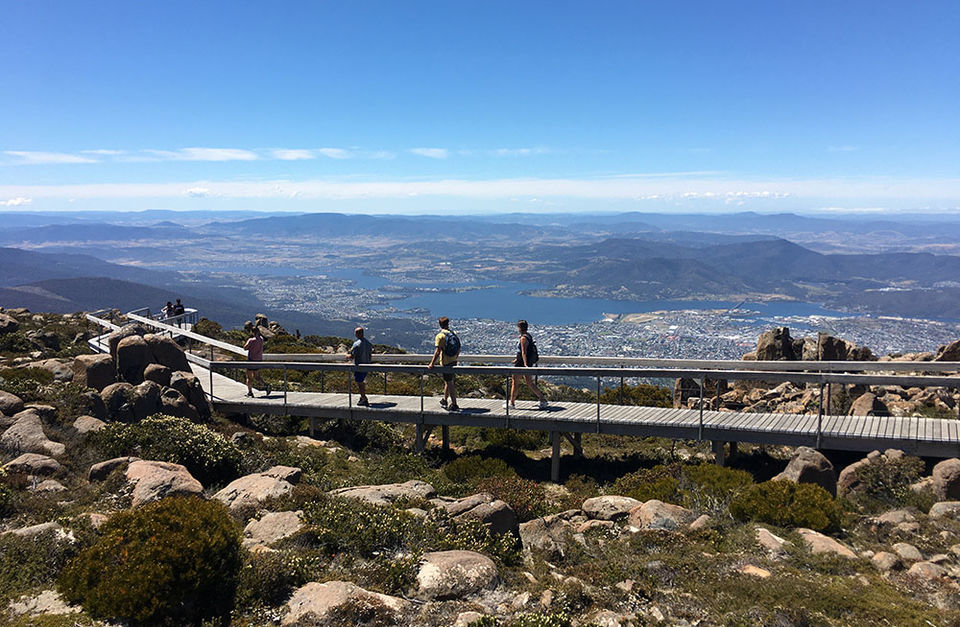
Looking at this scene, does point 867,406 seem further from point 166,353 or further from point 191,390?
point 166,353

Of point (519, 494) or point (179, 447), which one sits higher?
point (179, 447)

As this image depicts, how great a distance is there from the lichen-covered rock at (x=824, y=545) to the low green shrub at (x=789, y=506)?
13.3 inches

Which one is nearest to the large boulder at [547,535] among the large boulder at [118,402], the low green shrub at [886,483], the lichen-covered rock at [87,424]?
the low green shrub at [886,483]

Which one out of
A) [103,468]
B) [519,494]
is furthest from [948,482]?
[103,468]

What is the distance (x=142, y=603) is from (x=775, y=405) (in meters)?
16.1

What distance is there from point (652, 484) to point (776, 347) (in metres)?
12.5

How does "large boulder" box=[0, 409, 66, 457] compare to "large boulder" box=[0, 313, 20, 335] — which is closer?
"large boulder" box=[0, 409, 66, 457]

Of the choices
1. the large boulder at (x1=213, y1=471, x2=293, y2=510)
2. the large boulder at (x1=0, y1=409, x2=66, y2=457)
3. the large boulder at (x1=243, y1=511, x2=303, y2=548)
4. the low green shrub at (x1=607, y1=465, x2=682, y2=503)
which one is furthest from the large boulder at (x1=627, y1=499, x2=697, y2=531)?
the large boulder at (x1=0, y1=409, x2=66, y2=457)

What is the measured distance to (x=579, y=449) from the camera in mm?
12945

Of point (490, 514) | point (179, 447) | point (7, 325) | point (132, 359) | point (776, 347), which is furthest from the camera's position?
point (7, 325)

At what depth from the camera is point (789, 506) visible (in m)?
8.17

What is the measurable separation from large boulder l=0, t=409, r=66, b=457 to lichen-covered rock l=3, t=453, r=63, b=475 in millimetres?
490

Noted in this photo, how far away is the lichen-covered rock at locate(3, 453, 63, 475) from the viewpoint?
27.9 feet

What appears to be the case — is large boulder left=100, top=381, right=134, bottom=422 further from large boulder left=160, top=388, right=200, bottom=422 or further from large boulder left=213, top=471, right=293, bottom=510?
large boulder left=213, top=471, right=293, bottom=510
